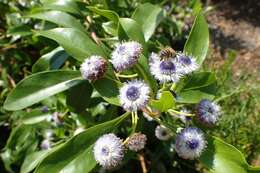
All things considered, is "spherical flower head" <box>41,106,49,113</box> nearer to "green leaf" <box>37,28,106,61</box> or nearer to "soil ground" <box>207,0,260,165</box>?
"green leaf" <box>37,28,106,61</box>

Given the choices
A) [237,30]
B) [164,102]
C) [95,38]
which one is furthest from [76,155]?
[237,30]

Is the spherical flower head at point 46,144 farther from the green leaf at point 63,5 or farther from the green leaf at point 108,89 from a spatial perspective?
the green leaf at point 108,89

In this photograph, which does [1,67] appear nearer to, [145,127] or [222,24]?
[145,127]

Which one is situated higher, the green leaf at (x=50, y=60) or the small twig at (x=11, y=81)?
the green leaf at (x=50, y=60)

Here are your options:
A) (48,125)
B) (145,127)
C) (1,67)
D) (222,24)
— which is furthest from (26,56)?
(222,24)

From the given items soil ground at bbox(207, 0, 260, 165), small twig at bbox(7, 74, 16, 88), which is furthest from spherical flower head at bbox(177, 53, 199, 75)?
soil ground at bbox(207, 0, 260, 165)

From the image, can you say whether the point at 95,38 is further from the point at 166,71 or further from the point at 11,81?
the point at 11,81

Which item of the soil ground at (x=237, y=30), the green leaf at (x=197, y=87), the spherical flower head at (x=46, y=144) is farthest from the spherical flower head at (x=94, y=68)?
the soil ground at (x=237, y=30)
